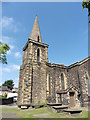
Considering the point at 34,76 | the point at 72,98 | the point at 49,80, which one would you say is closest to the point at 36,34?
the point at 34,76

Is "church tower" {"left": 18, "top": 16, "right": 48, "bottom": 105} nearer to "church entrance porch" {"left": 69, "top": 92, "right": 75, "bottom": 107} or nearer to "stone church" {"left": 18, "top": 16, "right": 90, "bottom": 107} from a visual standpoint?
"stone church" {"left": 18, "top": 16, "right": 90, "bottom": 107}

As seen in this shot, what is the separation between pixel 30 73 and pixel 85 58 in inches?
496

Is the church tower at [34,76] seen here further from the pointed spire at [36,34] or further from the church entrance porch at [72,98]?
the church entrance porch at [72,98]

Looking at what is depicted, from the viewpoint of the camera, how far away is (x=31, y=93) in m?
16.7

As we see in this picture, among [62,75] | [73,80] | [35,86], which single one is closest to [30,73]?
[35,86]

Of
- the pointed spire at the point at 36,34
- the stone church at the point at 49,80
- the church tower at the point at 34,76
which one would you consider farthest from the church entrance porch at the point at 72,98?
the pointed spire at the point at 36,34

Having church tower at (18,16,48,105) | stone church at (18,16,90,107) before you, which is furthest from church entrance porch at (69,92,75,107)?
church tower at (18,16,48,105)

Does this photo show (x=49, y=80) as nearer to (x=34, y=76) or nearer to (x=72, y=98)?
(x=34, y=76)

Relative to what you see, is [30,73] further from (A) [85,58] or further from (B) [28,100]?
(A) [85,58]

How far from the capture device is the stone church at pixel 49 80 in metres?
16.6

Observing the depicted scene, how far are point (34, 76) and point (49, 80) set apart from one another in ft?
10.5

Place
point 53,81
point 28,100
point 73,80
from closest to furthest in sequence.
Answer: point 28,100 → point 53,81 → point 73,80

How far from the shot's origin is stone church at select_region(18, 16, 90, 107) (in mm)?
16625

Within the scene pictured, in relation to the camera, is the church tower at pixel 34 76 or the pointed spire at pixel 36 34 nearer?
the church tower at pixel 34 76
